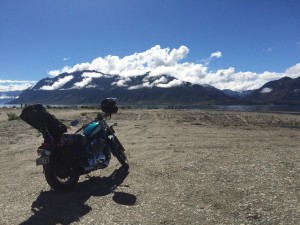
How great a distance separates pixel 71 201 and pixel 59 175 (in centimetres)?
94

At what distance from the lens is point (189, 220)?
7324 millimetres

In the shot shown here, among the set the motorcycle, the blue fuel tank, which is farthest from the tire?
the blue fuel tank

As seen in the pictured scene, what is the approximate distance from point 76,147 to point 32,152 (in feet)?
22.5

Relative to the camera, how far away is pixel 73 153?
32.3ft

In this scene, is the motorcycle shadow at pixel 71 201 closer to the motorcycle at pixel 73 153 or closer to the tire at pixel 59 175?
the tire at pixel 59 175

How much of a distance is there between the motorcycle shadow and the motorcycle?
0.33 metres

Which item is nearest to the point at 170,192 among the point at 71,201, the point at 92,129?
the point at 71,201

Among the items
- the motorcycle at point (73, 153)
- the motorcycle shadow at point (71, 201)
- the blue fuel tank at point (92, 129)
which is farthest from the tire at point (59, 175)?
the blue fuel tank at point (92, 129)

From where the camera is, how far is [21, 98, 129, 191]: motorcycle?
9148 mm

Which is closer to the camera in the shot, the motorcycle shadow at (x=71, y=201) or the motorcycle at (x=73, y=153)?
the motorcycle shadow at (x=71, y=201)

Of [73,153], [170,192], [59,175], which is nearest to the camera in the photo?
[170,192]

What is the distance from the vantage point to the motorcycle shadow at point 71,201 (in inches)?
303

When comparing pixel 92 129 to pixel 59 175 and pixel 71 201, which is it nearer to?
pixel 59 175

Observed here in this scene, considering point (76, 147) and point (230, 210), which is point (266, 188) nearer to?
A: point (230, 210)
